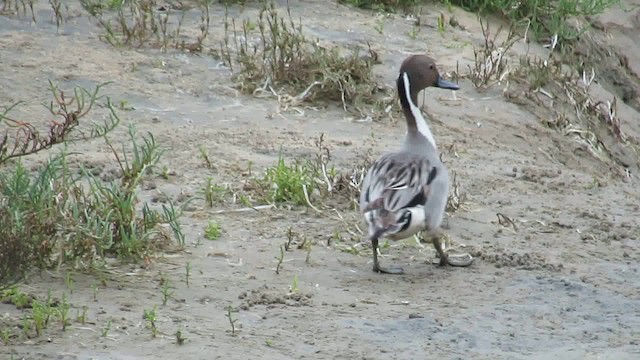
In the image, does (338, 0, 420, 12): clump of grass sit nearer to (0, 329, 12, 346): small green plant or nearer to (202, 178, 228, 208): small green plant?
(202, 178, 228, 208): small green plant

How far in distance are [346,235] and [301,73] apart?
2.45 metres

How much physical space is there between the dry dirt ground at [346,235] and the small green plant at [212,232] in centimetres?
5

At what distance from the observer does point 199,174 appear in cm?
836

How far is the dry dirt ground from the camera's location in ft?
19.9

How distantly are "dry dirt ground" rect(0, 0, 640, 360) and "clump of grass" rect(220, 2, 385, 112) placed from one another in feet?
0.41

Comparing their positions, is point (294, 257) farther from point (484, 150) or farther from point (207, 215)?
point (484, 150)

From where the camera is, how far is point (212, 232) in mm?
7379

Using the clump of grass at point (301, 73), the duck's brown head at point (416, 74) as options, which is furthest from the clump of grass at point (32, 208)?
the clump of grass at point (301, 73)

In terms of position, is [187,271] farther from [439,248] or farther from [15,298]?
[439,248]

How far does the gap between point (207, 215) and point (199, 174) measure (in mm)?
674

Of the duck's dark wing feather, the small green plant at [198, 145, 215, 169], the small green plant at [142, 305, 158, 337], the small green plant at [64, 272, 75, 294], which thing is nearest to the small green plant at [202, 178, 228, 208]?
the small green plant at [198, 145, 215, 169]

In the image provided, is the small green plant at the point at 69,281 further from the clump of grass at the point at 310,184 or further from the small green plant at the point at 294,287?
the clump of grass at the point at 310,184

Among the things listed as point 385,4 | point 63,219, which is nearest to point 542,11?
point 385,4

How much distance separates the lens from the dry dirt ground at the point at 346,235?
608 cm
